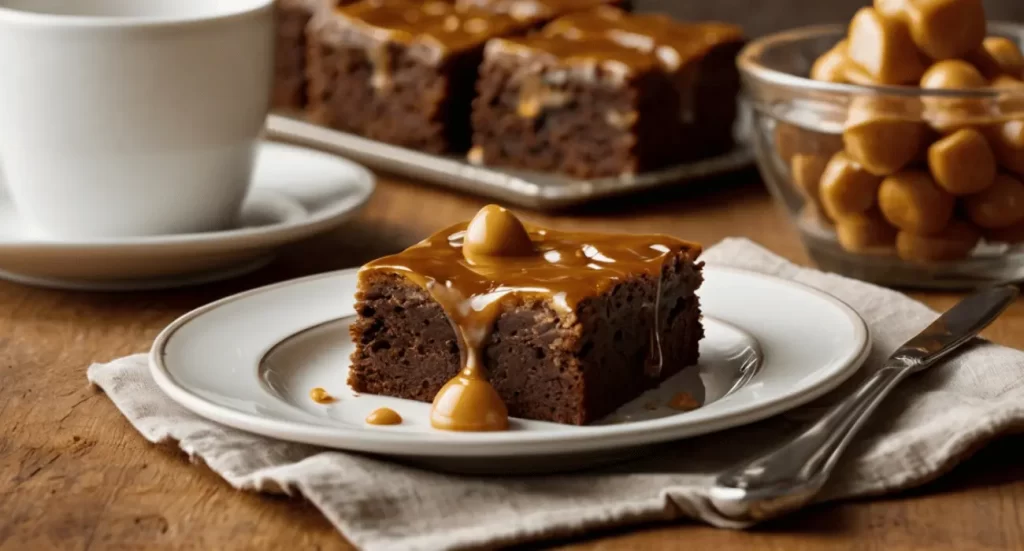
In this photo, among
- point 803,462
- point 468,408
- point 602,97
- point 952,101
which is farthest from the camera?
point 602,97

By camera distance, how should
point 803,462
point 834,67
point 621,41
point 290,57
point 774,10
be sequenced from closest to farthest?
point 803,462
point 834,67
point 621,41
point 290,57
point 774,10

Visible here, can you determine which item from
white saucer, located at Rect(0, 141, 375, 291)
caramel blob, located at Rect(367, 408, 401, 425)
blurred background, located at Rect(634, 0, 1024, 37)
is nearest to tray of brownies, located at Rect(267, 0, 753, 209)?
white saucer, located at Rect(0, 141, 375, 291)

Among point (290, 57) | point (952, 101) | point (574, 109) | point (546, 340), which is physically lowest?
point (290, 57)

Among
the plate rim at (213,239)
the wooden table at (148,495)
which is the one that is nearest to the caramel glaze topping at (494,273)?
the wooden table at (148,495)

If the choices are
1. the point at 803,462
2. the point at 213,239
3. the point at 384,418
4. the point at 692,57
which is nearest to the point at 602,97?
the point at 692,57

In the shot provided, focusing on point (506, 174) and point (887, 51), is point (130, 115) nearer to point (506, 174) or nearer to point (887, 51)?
point (506, 174)

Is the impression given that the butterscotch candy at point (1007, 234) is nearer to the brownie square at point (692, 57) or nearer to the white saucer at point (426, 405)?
the white saucer at point (426, 405)
